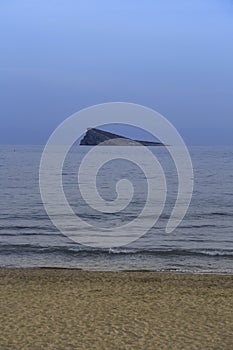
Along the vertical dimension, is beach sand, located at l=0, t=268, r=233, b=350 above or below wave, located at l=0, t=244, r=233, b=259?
above

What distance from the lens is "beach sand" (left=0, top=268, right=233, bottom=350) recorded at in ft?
24.1

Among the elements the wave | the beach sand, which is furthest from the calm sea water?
the beach sand

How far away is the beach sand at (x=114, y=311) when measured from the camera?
7348mm

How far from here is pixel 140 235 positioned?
19.2 m

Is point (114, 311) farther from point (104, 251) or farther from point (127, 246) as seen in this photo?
point (127, 246)

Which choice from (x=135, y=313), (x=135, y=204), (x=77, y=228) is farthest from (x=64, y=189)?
(x=135, y=313)

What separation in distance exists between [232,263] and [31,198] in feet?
56.7

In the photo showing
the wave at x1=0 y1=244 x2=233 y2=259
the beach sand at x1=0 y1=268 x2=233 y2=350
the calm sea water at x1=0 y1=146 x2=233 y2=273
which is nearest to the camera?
the beach sand at x1=0 y1=268 x2=233 y2=350

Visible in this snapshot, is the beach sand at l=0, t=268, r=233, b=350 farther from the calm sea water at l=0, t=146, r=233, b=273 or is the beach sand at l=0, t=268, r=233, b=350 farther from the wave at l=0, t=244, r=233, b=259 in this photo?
the wave at l=0, t=244, r=233, b=259

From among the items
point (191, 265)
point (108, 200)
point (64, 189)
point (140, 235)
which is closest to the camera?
point (191, 265)

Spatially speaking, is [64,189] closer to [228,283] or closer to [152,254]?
[152,254]

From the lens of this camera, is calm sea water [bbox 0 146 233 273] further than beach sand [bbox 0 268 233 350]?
Yes

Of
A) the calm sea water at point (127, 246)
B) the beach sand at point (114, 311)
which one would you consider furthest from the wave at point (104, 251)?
the beach sand at point (114, 311)

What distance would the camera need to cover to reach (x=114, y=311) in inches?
352
